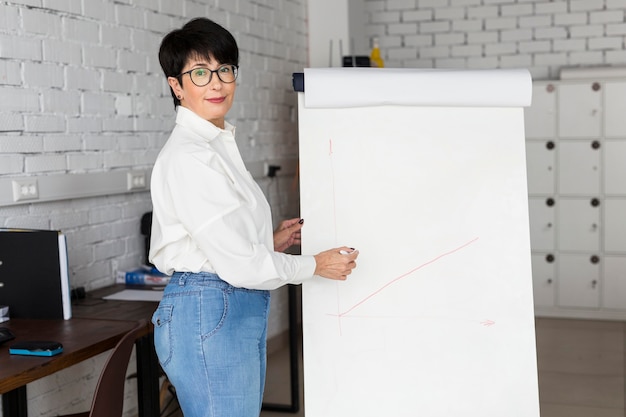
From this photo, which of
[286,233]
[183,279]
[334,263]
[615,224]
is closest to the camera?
[183,279]

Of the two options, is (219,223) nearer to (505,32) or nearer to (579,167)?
(579,167)

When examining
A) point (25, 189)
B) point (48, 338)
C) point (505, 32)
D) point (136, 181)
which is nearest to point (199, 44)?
point (48, 338)

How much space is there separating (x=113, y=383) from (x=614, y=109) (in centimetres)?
412

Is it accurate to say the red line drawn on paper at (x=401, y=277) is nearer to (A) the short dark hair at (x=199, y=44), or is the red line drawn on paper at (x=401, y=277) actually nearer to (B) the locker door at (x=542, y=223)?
(A) the short dark hair at (x=199, y=44)

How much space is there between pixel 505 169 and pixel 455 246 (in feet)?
0.81

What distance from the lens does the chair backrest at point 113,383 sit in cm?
201

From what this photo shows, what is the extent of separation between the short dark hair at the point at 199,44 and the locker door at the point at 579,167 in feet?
12.6

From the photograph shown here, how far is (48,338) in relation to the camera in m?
2.22

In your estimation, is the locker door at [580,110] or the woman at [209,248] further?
the locker door at [580,110]

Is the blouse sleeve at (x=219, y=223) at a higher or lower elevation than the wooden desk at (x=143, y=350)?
higher

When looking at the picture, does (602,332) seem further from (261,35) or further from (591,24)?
(261,35)

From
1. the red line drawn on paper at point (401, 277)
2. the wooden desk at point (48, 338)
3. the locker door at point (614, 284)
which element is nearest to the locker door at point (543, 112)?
the locker door at point (614, 284)

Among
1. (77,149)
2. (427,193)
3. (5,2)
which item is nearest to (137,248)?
(77,149)

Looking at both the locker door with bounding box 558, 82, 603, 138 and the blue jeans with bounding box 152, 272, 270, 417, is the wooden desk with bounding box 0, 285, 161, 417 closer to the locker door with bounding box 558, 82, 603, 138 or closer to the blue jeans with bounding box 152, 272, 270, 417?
the blue jeans with bounding box 152, 272, 270, 417
